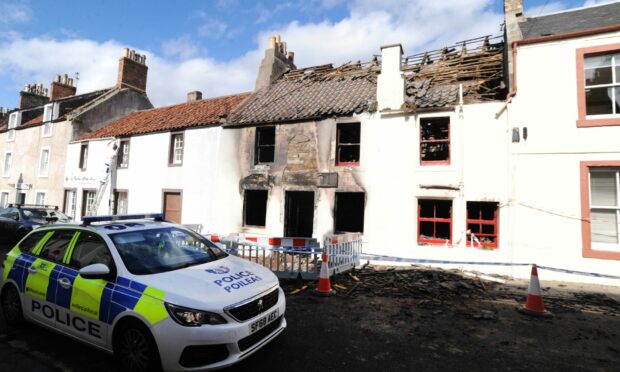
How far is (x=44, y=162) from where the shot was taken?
2145cm

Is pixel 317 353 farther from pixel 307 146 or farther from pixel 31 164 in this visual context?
pixel 31 164

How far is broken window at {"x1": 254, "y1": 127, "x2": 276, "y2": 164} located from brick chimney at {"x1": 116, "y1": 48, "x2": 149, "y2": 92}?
1485cm

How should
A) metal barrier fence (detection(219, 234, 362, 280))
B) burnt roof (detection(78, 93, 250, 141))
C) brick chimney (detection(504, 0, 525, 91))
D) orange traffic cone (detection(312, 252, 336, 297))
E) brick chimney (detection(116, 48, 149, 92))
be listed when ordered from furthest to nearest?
brick chimney (detection(116, 48, 149, 92))
burnt roof (detection(78, 93, 250, 141))
brick chimney (detection(504, 0, 525, 91))
metal barrier fence (detection(219, 234, 362, 280))
orange traffic cone (detection(312, 252, 336, 297))

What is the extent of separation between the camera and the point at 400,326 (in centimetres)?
524

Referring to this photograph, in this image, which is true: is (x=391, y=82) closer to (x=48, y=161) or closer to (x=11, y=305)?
(x=11, y=305)

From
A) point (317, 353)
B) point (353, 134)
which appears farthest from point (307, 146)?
point (317, 353)

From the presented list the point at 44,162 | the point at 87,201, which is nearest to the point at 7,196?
the point at 44,162

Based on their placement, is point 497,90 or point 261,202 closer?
point 497,90

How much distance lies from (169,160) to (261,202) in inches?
220

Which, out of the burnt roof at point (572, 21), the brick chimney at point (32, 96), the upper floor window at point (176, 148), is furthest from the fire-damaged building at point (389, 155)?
the brick chimney at point (32, 96)

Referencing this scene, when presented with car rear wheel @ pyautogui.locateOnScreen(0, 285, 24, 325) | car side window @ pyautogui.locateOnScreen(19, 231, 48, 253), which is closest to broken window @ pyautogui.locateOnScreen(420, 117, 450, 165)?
car side window @ pyautogui.locateOnScreen(19, 231, 48, 253)

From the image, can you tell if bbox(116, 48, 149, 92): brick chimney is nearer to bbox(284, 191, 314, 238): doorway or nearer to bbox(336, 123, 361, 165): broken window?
bbox(284, 191, 314, 238): doorway

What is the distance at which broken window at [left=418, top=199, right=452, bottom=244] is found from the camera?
9882mm

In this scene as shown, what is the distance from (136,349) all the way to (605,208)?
1051 cm
